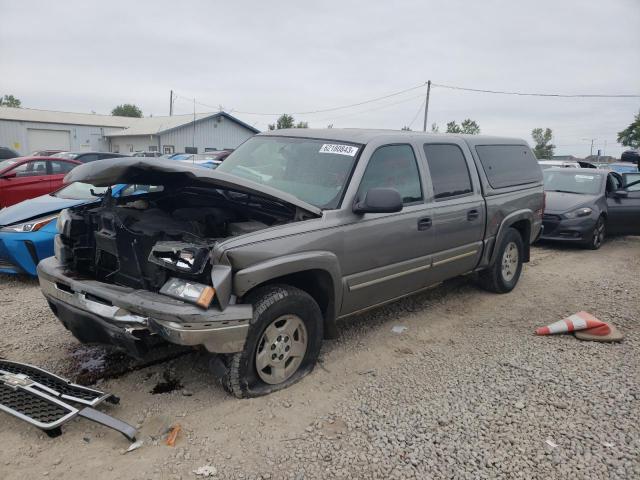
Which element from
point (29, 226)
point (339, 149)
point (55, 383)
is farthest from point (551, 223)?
point (55, 383)

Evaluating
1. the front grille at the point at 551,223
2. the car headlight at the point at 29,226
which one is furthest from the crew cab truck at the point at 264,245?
the front grille at the point at 551,223

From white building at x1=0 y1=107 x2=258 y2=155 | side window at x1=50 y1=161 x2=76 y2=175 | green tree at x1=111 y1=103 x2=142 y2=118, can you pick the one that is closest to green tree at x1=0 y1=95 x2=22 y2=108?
green tree at x1=111 y1=103 x2=142 y2=118

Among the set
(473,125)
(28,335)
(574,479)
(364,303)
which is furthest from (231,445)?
(473,125)

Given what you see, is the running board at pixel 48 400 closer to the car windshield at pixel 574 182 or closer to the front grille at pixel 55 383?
the front grille at pixel 55 383

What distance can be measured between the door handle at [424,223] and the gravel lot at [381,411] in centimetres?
107

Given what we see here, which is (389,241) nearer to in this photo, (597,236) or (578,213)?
(578,213)

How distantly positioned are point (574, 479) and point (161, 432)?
238 centimetres

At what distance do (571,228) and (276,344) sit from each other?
25.1 ft

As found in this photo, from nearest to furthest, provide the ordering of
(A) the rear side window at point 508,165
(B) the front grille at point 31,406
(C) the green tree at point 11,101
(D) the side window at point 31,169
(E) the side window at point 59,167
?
1. (B) the front grille at point 31,406
2. (A) the rear side window at point 508,165
3. (D) the side window at point 31,169
4. (E) the side window at point 59,167
5. (C) the green tree at point 11,101

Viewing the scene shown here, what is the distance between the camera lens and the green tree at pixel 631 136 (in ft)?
149

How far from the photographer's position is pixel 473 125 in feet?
182

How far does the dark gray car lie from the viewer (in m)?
9.16

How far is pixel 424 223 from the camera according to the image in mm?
4383

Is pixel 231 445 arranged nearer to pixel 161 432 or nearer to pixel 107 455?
pixel 161 432
